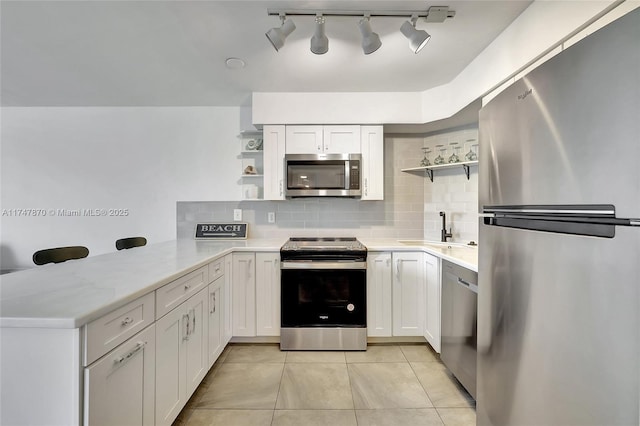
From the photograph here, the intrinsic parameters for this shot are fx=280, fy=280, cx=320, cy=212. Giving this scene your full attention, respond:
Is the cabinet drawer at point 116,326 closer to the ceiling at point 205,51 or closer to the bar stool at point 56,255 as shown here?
the bar stool at point 56,255

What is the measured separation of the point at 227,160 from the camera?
3.21 meters

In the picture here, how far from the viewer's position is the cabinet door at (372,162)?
2869 millimetres

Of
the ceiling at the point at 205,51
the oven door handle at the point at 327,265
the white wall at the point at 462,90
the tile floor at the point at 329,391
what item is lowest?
the tile floor at the point at 329,391

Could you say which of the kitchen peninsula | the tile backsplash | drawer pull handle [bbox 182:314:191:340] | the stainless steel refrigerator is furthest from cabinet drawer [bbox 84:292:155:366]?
the tile backsplash

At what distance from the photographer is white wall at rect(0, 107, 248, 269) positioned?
3.19m

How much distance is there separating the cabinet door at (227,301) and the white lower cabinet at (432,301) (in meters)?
1.74

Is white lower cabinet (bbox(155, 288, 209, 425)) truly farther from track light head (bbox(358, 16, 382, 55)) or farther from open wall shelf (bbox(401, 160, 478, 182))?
open wall shelf (bbox(401, 160, 478, 182))

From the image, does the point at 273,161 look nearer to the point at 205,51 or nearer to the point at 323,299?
the point at 205,51

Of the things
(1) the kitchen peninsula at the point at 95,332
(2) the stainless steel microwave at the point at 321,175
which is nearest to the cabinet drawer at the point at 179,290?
(1) the kitchen peninsula at the point at 95,332

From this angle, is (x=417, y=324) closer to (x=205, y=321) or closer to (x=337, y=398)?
(x=337, y=398)

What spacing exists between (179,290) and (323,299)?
1257mm

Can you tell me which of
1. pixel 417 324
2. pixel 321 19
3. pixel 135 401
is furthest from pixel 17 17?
pixel 417 324

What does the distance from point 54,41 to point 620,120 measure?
3056 millimetres

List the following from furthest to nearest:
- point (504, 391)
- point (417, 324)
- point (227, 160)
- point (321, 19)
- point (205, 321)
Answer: point (227, 160) → point (417, 324) → point (205, 321) → point (321, 19) → point (504, 391)
